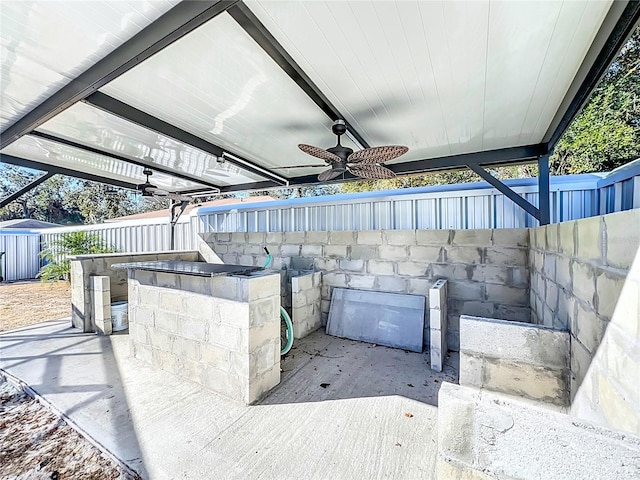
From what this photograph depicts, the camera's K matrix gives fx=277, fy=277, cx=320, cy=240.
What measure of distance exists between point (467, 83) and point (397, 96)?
0.58 meters

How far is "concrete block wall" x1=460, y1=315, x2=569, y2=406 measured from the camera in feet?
5.79

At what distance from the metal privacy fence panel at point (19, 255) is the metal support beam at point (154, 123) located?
36.0ft

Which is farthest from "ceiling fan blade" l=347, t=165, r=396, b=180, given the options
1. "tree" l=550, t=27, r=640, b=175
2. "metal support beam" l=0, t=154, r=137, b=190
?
"tree" l=550, t=27, r=640, b=175

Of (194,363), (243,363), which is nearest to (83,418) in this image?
(194,363)

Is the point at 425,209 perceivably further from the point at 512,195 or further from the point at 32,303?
the point at 32,303

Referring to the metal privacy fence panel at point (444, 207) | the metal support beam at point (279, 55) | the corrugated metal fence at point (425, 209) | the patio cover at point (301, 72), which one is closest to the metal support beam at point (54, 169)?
the patio cover at point (301, 72)

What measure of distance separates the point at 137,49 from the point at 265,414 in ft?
9.28

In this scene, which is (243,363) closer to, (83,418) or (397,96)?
(83,418)

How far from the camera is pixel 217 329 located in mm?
2531

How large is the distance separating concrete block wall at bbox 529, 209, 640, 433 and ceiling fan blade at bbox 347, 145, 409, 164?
146cm

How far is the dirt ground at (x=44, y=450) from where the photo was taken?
1.71m

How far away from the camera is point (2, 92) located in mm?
2363

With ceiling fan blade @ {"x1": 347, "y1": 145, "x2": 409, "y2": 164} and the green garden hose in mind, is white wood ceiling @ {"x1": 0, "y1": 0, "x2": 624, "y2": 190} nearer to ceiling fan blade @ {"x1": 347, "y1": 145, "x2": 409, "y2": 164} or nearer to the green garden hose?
ceiling fan blade @ {"x1": 347, "y1": 145, "x2": 409, "y2": 164}

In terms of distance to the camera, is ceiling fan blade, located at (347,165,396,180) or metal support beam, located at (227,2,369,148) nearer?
metal support beam, located at (227,2,369,148)
